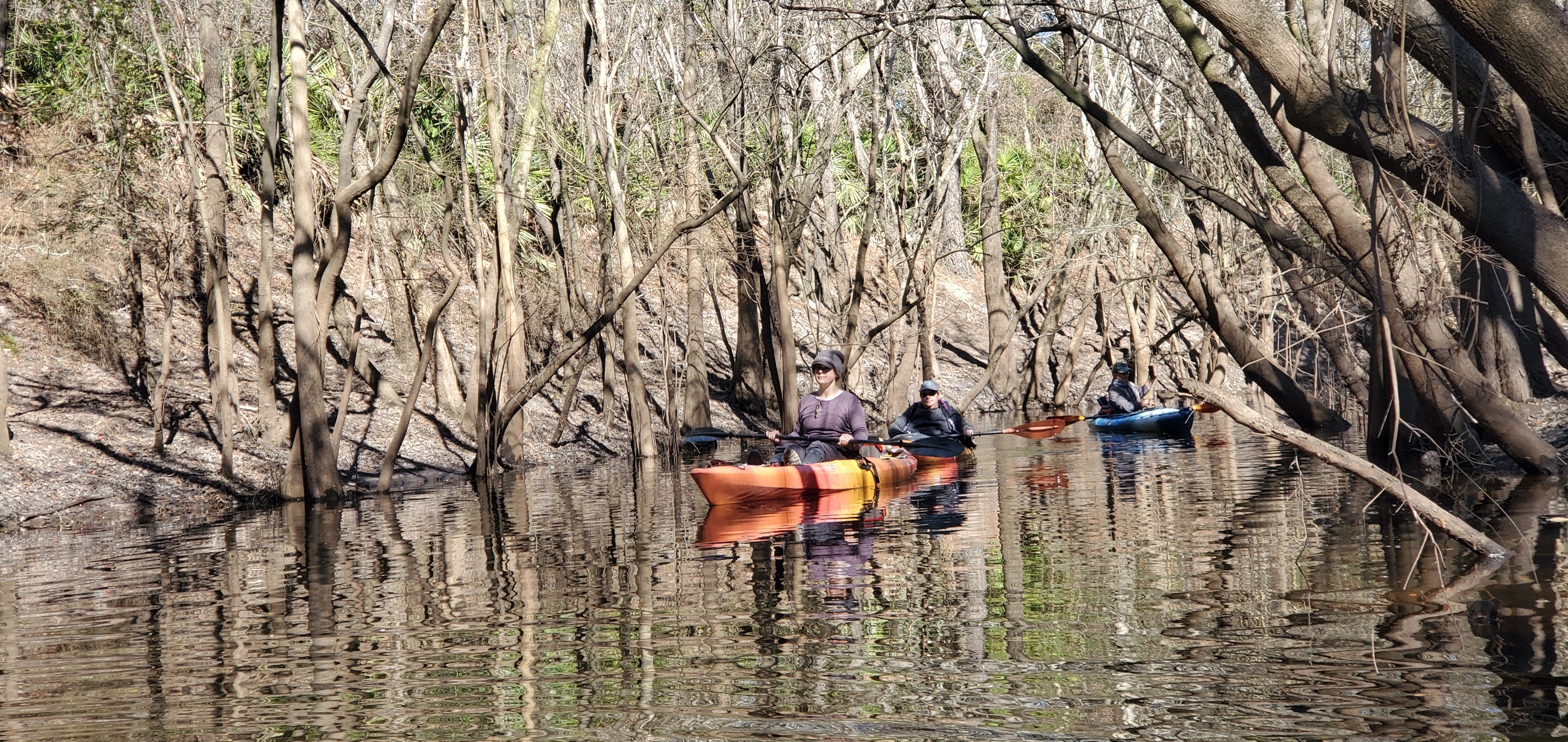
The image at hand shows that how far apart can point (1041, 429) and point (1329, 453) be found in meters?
13.6

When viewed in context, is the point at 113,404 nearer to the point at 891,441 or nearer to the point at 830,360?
the point at 830,360

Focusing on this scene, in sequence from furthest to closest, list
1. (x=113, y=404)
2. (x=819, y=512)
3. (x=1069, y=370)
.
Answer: (x=1069, y=370) → (x=113, y=404) → (x=819, y=512)

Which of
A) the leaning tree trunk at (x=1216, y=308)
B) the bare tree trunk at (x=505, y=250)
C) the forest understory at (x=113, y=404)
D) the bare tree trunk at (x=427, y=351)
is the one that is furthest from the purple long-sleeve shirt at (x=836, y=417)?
the forest understory at (x=113, y=404)

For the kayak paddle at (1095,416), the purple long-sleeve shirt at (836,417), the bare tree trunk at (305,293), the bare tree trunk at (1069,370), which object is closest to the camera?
the purple long-sleeve shirt at (836,417)

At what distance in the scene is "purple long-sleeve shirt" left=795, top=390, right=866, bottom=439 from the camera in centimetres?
1378

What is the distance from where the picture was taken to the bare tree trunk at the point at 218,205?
1467 cm

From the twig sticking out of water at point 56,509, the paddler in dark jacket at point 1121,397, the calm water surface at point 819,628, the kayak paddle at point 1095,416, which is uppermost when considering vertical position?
the paddler in dark jacket at point 1121,397

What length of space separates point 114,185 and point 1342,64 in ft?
45.2

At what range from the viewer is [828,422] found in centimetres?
1384

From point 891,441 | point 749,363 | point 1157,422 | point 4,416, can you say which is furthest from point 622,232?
point 1157,422

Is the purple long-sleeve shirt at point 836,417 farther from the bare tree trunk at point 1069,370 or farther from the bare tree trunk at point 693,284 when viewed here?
the bare tree trunk at point 1069,370

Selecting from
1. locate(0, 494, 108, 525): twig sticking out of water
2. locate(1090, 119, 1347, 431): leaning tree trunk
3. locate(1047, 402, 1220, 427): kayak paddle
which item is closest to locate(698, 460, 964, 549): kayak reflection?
locate(1090, 119, 1347, 431): leaning tree trunk

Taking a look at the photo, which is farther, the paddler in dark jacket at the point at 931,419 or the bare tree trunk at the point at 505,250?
the paddler in dark jacket at the point at 931,419

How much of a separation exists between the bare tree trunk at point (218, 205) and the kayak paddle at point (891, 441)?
5426 millimetres
